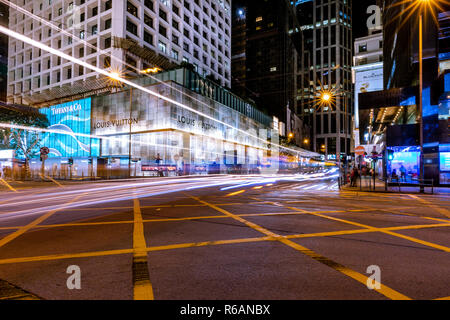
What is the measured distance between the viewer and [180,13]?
5806cm

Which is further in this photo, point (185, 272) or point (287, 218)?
point (287, 218)

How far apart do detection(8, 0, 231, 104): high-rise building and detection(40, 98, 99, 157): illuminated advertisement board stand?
332 cm

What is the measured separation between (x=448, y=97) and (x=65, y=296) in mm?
25145

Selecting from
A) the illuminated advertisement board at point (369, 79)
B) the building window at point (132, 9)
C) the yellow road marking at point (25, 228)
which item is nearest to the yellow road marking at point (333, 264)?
the yellow road marking at point (25, 228)

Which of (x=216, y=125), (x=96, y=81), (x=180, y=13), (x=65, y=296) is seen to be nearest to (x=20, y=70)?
(x=96, y=81)

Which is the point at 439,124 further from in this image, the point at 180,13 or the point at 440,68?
the point at 180,13

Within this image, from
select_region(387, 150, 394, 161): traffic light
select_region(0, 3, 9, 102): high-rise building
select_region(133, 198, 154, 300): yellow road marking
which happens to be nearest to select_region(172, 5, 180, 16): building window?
select_region(0, 3, 9, 102): high-rise building

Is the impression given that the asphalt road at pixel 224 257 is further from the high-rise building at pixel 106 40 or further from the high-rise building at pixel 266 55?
the high-rise building at pixel 266 55

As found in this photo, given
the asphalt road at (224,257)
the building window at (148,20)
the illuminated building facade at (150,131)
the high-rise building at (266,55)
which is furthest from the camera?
the high-rise building at (266,55)

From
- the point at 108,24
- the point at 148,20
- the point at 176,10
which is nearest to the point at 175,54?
the point at 148,20

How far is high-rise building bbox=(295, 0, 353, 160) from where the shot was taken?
14450cm

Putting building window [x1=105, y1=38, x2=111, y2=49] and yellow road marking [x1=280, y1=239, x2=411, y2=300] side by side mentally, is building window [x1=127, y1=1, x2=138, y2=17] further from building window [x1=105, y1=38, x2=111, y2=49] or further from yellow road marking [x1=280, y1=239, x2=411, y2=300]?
yellow road marking [x1=280, y1=239, x2=411, y2=300]

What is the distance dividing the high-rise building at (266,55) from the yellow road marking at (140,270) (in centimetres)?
9971

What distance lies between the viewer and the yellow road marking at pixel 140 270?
10.3 ft
